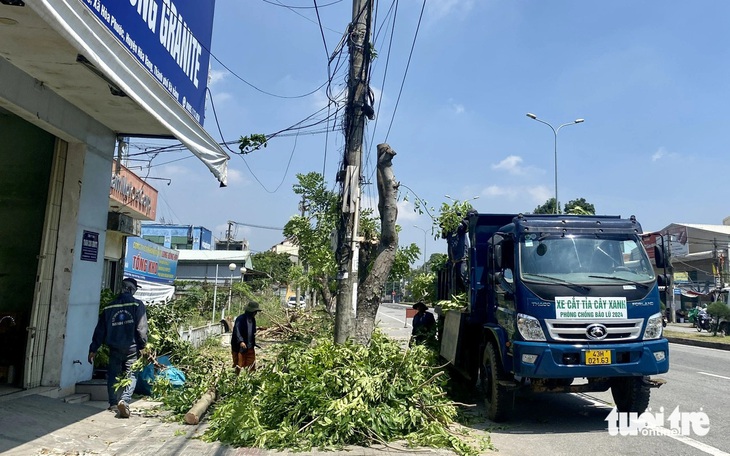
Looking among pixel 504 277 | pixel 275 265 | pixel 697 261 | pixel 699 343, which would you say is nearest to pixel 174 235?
pixel 275 265

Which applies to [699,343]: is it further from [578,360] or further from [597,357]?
[578,360]

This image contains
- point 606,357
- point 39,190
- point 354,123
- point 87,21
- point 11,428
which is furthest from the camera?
point 354,123

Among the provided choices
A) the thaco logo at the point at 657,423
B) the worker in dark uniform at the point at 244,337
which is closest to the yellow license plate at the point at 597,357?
the thaco logo at the point at 657,423

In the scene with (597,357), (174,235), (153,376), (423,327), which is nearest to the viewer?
(597,357)

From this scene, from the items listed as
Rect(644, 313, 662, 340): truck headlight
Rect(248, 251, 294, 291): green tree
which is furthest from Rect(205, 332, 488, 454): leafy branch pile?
Rect(248, 251, 294, 291): green tree

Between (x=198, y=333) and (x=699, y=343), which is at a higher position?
(x=198, y=333)

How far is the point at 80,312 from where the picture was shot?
25.3ft

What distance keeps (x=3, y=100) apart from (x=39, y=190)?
2436 mm

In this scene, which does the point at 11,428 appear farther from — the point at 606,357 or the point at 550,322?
the point at 606,357

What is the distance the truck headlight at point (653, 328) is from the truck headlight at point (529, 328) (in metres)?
1.30

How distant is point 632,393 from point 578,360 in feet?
4.08

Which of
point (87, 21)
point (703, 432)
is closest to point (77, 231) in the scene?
point (87, 21)

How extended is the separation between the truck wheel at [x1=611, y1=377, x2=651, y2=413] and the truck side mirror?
1591mm

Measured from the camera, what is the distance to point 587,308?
646 centimetres
